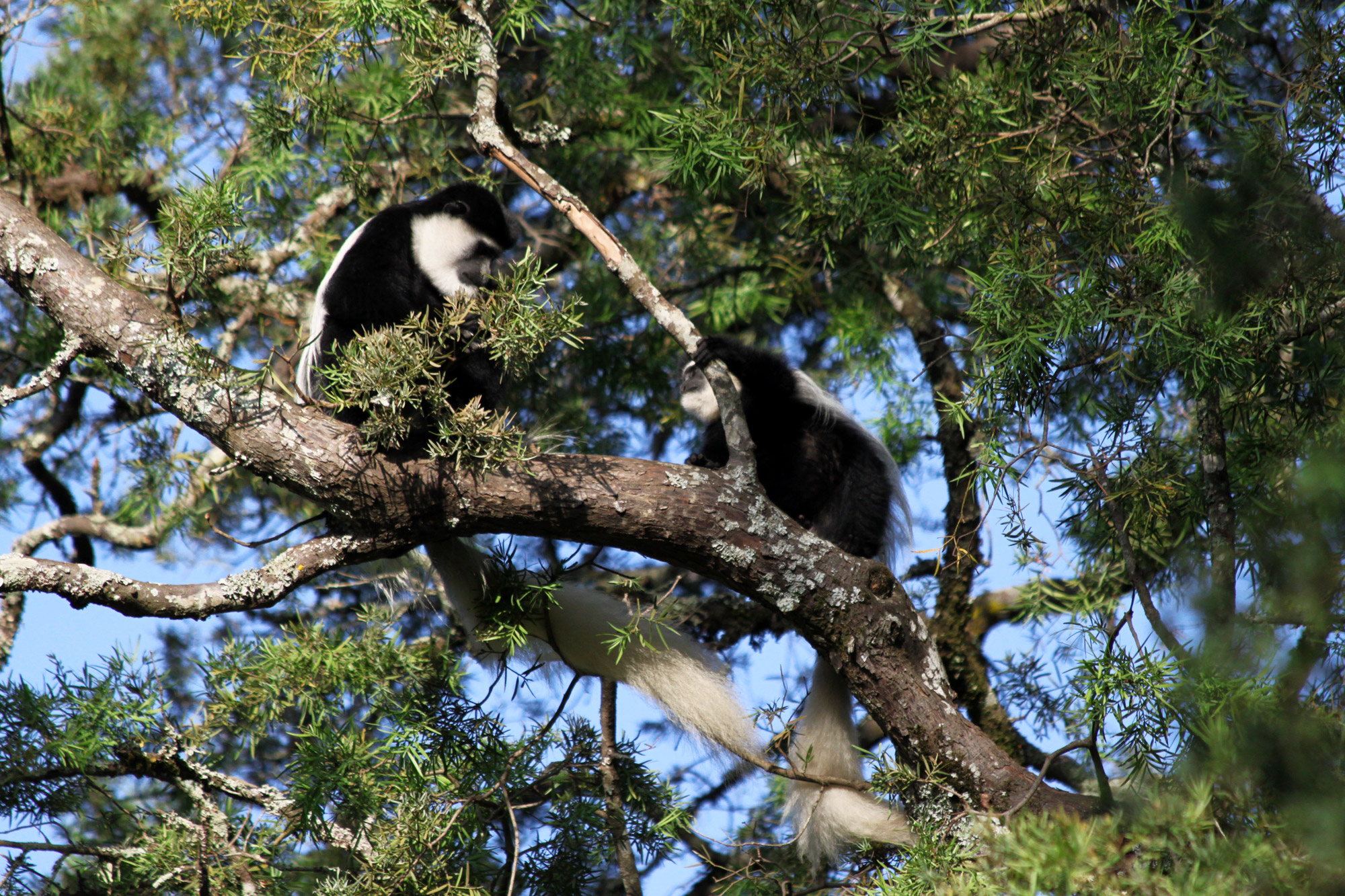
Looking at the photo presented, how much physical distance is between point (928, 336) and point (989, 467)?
1.31m

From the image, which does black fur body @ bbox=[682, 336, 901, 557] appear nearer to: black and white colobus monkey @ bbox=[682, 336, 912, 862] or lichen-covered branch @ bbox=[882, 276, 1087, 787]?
black and white colobus monkey @ bbox=[682, 336, 912, 862]

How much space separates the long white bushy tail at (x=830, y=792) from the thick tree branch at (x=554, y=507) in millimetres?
192

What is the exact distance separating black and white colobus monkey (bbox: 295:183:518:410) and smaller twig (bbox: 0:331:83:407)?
0.45 m

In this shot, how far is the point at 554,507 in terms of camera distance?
1535mm

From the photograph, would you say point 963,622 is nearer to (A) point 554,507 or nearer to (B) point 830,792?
(B) point 830,792

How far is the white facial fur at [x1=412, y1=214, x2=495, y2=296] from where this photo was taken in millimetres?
2318

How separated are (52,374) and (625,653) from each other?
3.79 ft

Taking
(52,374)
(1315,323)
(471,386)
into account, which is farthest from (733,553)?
(52,374)

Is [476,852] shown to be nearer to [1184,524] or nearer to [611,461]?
[611,461]

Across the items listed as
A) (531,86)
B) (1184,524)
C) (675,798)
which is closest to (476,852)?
(675,798)

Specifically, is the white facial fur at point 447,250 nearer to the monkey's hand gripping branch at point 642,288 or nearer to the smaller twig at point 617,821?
the monkey's hand gripping branch at point 642,288

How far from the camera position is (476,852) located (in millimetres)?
1859

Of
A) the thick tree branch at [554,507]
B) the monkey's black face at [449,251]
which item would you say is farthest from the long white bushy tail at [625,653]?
the monkey's black face at [449,251]

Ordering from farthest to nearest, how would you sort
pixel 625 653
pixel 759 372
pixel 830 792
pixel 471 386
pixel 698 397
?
pixel 698 397, pixel 759 372, pixel 471 386, pixel 625 653, pixel 830 792
